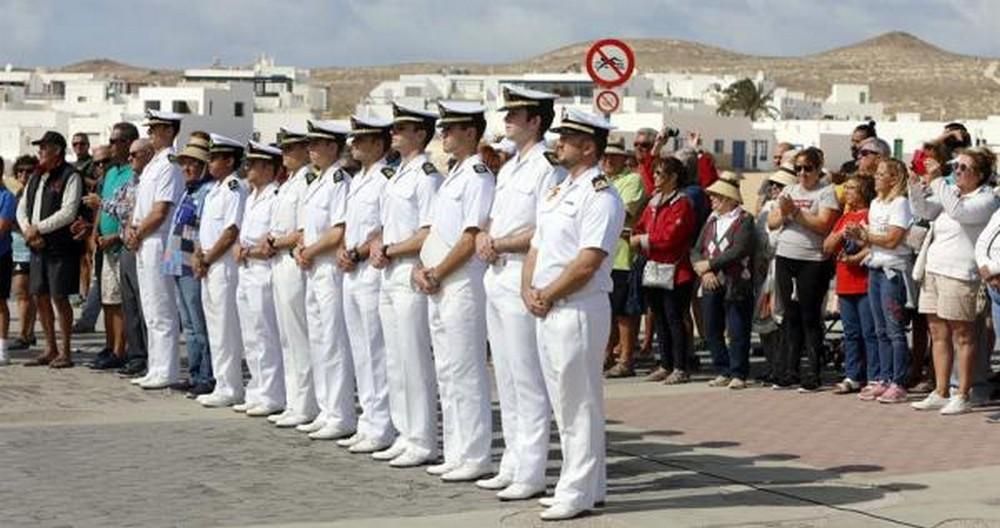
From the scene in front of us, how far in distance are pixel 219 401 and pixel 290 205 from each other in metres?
1.76

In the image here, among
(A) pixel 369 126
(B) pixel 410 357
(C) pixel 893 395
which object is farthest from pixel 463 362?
(C) pixel 893 395

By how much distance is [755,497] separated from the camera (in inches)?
387

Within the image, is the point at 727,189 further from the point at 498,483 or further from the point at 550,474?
the point at 498,483

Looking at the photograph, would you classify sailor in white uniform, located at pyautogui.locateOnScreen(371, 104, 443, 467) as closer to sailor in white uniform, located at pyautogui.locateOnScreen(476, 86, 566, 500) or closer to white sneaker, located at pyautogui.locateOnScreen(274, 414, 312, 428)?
sailor in white uniform, located at pyautogui.locateOnScreen(476, 86, 566, 500)

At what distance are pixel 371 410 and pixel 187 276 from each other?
3099 mm

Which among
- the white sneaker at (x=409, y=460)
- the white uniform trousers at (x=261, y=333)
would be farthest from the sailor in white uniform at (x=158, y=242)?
the white sneaker at (x=409, y=460)

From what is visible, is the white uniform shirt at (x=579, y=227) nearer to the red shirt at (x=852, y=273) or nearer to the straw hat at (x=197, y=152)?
the red shirt at (x=852, y=273)

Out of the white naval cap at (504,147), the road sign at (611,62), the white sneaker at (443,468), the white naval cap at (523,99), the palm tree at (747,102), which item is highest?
the palm tree at (747,102)

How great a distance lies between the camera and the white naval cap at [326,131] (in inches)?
478

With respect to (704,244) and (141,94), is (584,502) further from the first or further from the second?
(141,94)

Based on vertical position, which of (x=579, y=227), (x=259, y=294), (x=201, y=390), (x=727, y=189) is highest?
(x=727, y=189)

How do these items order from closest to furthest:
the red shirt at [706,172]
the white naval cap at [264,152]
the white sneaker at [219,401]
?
the white naval cap at [264,152] < the white sneaker at [219,401] < the red shirt at [706,172]

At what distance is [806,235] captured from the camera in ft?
47.4

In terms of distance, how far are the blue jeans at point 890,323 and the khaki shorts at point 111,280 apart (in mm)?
6022
